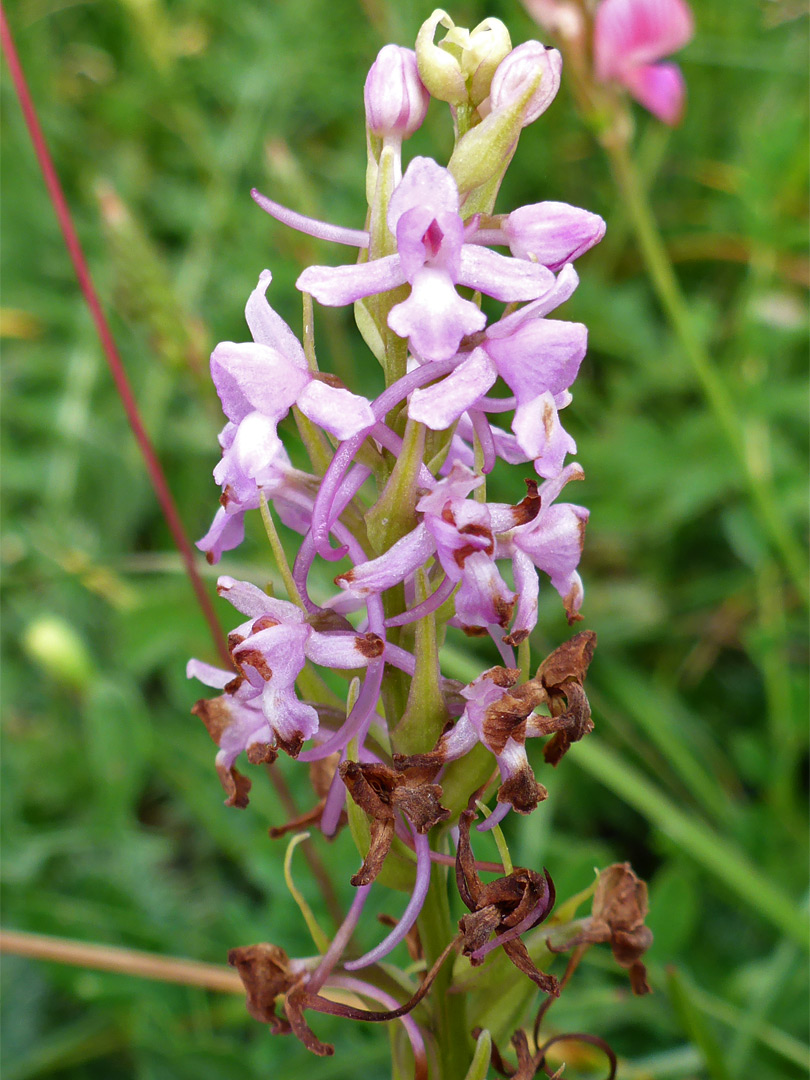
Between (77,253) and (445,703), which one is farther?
(77,253)

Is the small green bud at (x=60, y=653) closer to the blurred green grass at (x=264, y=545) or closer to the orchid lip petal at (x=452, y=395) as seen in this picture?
the blurred green grass at (x=264, y=545)

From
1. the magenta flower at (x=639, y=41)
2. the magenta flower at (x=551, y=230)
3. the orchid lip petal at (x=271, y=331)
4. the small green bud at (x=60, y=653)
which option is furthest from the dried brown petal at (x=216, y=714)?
the magenta flower at (x=639, y=41)

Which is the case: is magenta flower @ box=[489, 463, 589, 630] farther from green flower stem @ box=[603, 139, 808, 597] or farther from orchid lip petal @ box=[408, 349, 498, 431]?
green flower stem @ box=[603, 139, 808, 597]

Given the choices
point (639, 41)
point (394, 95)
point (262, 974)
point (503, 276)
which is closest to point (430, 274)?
point (503, 276)

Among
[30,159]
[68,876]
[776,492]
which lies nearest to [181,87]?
[30,159]

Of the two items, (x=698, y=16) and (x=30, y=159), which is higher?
(x=698, y=16)

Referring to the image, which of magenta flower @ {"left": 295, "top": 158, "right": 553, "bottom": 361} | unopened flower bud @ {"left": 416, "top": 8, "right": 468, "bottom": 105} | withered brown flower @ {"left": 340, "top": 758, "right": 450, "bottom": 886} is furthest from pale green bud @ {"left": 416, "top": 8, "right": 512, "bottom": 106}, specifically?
withered brown flower @ {"left": 340, "top": 758, "right": 450, "bottom": 886}

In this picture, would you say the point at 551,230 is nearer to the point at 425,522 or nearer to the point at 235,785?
the point at 425,522

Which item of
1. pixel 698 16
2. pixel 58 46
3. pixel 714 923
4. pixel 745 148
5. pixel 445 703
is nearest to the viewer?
pixel 445 703

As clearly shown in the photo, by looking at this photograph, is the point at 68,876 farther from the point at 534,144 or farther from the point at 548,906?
the point at 534,144
